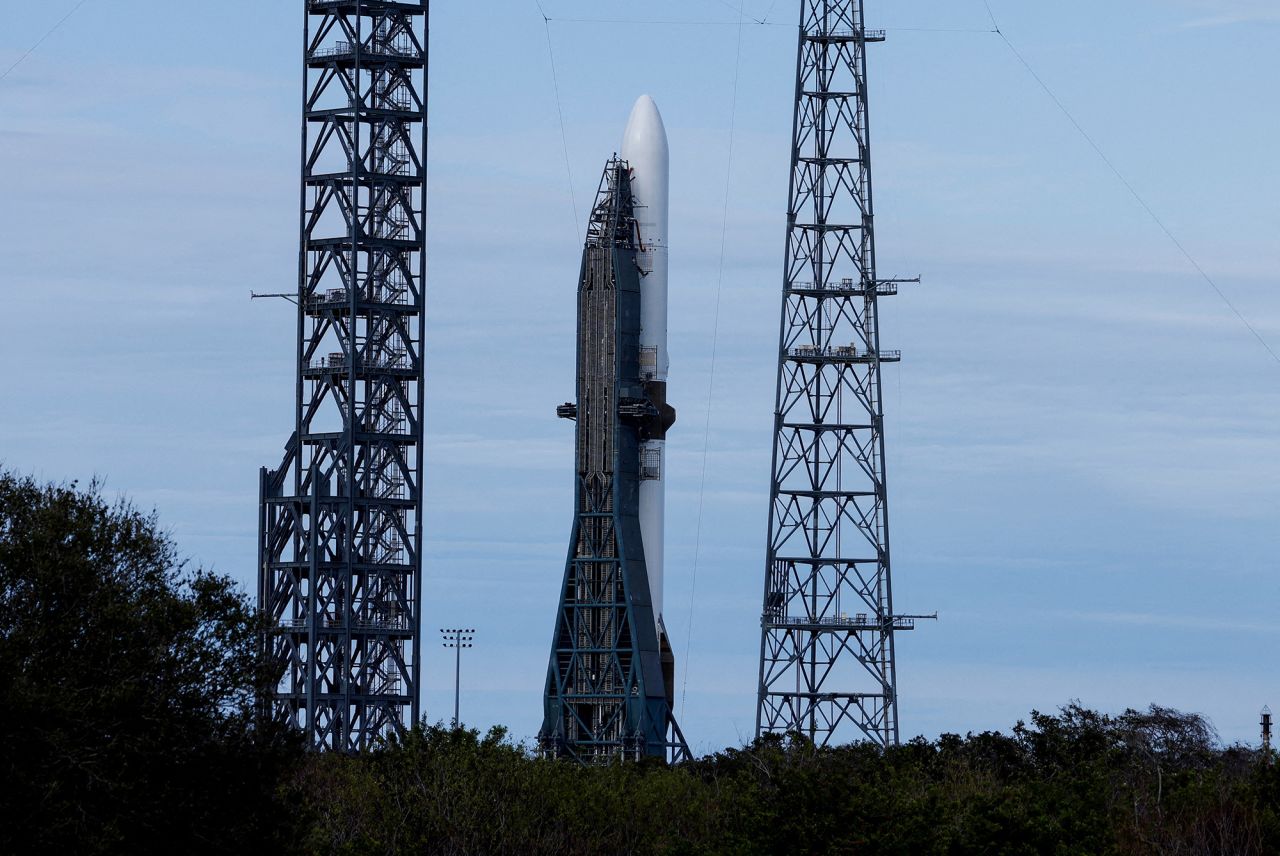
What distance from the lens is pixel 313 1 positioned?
92.3 m

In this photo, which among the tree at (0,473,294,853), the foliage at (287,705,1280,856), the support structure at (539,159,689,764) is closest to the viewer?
the tree at (0,473,294,853)

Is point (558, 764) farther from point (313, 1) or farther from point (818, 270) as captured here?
point (313, 1)

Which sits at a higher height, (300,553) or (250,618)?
(300,553)

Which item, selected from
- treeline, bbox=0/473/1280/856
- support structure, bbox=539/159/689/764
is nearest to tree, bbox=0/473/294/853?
treeline, bbox=0/473/1280/856

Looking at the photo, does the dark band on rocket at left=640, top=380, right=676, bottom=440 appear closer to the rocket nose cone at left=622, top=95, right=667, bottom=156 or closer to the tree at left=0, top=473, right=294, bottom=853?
the rocket nose cone at left=622, top=95, right=667, bottom=156

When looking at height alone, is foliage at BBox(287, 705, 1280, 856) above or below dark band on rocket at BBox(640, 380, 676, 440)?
below

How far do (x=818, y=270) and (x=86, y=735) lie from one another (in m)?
Result: 45.6

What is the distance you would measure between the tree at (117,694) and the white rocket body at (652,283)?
44.2 m

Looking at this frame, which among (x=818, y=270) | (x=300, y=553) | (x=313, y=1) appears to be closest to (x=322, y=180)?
(x=313, y=1)

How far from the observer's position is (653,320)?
3617 inches

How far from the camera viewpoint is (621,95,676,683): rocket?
91.4 meters

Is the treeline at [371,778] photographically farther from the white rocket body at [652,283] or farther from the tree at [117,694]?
the white rocket body at [652,283]

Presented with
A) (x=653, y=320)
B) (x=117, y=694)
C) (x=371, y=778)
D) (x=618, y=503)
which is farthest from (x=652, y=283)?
(x=117, y=694)

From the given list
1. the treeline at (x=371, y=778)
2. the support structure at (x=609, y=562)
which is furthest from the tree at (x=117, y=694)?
the support structure at (x=609, y=562)
